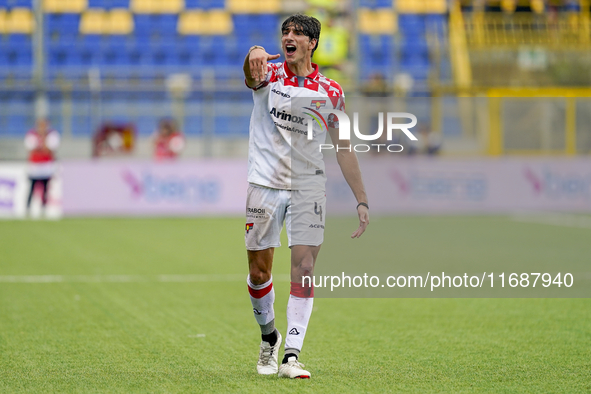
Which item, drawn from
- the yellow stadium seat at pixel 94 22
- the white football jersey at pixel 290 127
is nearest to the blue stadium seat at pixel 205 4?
the yellow stadium seat at pixel 94 22

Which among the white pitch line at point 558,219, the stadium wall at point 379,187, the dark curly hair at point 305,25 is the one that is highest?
the dark curly hair at point 305,25

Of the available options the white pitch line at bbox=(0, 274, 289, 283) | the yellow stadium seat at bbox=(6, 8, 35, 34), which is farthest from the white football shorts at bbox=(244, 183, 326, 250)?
the yellow stadium seat at bbox=(6, 8, 35, 34)

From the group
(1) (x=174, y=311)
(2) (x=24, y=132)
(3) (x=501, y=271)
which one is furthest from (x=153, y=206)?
(1) (x=174, y=311)

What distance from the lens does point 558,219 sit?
18609 mm

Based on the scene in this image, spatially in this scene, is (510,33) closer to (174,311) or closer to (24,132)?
(24,132)

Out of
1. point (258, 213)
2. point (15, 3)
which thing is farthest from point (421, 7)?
point (258, 213)

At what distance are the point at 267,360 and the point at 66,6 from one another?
929 inches

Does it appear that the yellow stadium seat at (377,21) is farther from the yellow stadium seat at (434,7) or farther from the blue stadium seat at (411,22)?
the yellow stadium seat at (434,7)

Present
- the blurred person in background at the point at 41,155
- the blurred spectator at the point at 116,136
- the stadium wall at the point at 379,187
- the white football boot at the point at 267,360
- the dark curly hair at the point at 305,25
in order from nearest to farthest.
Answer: the dark curly hair at the point at 305,25
the white football boot at the point at 267,360
the blurred person in background at the point at 41,155
the stadium wall at the point at 379,187
the blurred spectator at the point at 116,136

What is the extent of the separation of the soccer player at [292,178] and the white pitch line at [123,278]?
15.6ft

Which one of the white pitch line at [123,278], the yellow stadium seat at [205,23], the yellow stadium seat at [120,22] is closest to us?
the white pitch line at [123,278]

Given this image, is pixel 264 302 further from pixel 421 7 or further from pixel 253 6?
pixel 421 7

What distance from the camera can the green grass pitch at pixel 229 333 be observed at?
5125 millimetres

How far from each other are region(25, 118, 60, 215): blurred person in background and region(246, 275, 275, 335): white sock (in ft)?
46.7
